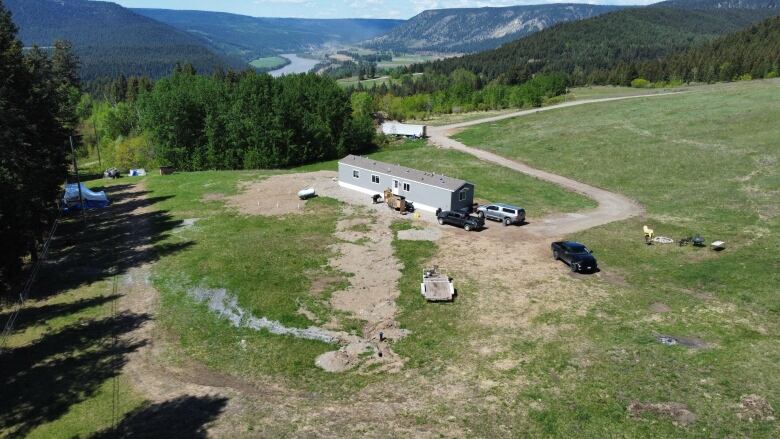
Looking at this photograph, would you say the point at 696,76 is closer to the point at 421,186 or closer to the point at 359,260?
the point at 421,186

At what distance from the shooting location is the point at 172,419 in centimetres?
2152

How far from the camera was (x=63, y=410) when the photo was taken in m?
22.9

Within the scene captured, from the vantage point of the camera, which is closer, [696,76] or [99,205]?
[99,205]

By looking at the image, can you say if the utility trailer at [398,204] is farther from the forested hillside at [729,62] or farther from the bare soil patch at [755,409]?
the forested hillside at [729,62]

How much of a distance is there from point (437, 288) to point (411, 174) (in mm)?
22233

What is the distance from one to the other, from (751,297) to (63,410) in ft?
126

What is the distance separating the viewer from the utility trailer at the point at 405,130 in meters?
100

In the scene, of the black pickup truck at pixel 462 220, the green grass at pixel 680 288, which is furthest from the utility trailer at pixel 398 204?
the green grass at pixel 680 288

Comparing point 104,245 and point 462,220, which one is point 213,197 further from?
point 462,220

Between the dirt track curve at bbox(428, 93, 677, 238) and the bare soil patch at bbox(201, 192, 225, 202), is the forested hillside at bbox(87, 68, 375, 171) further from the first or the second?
the dirt track curve at bbox(428, 93, 677, 238)

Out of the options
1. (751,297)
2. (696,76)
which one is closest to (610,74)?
(696,76)

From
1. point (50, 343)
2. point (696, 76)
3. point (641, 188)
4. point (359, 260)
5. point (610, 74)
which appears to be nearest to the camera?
point (50, 343)

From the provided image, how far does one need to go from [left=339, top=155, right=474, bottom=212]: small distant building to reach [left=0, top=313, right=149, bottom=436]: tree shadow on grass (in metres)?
27.8

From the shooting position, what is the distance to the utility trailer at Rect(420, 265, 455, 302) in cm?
3169
